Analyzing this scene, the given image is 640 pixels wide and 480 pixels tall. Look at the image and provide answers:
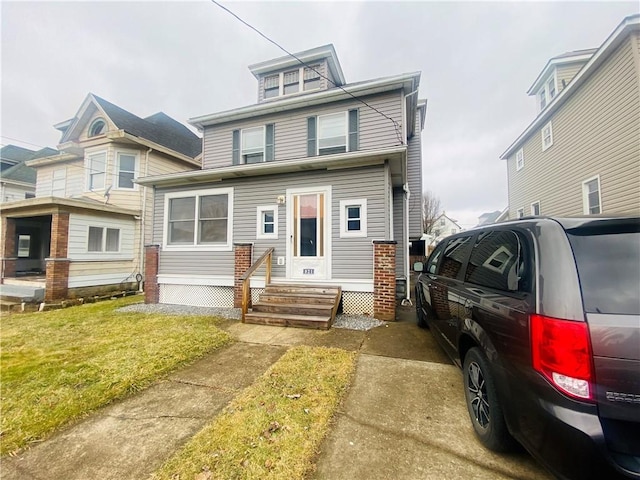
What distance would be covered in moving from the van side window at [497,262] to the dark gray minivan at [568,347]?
0.05 feet

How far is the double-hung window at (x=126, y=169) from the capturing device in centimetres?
1131

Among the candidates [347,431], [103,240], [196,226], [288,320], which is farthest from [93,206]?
[347,431]

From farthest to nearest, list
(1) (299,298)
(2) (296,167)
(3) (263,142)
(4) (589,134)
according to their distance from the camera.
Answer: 1. (3) (263,142)
2. (4) (589,134)
3. (2) (296,167)
4. (1) (299,298)

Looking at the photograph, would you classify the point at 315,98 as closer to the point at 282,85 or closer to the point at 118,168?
the point at 282,85

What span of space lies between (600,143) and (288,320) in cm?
1054

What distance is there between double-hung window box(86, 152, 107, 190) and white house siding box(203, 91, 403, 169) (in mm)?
5405

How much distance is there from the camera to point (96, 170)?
11.7 meters

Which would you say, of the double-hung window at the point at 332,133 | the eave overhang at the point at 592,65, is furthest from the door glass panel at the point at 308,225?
the eave overhang at the point at 592,65

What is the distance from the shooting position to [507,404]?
169 centimetres

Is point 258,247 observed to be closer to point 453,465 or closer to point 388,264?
point 388,264

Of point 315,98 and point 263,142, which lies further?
point 263,142

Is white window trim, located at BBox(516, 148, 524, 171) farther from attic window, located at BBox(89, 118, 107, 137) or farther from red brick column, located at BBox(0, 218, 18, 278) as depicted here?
red brick column, located at BBox(0, 218, 18, 278)

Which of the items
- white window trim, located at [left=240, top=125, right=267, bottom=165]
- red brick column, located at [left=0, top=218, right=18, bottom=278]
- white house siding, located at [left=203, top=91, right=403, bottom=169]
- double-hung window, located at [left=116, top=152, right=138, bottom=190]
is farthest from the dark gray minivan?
red brick column, located at [left=0, top=218, right=18, bottom=278]

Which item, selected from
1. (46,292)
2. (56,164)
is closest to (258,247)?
(46,292)
